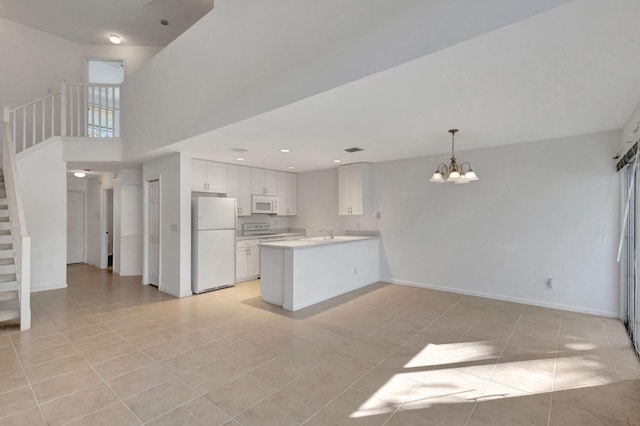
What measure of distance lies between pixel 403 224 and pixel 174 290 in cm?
422

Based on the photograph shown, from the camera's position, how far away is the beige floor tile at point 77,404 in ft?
6.59

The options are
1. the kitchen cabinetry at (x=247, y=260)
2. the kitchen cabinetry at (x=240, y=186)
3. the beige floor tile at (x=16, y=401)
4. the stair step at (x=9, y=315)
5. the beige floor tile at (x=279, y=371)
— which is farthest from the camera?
the kitchen cabinetry at (x=240, y=186)

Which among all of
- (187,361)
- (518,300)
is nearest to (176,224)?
(187,361)

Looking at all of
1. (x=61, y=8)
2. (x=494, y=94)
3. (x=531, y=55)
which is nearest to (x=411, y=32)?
(x=531, y=55)

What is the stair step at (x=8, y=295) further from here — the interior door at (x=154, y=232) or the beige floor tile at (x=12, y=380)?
the interior door at (x=154, y=232)

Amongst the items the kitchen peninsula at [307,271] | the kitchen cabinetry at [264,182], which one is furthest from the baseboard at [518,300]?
the kitchen cabinetry at [264,182]

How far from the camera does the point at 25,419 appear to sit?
198cm

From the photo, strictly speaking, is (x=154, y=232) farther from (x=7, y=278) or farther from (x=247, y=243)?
(x=7, y=278)

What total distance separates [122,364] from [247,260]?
340 cm

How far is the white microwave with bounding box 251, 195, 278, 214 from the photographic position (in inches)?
255

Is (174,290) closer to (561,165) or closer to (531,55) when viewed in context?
(531,55)

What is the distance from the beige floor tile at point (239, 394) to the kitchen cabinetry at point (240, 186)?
412cm

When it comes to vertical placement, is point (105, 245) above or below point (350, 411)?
above

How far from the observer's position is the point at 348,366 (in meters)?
2.67
